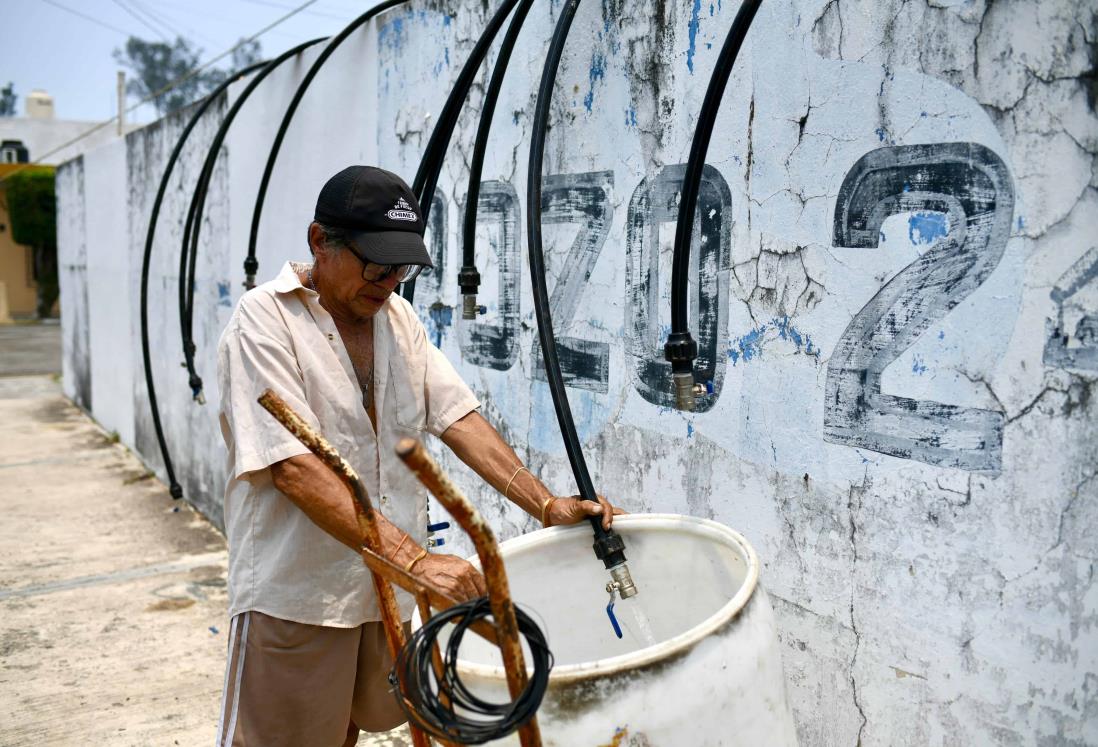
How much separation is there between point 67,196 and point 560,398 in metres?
10.5

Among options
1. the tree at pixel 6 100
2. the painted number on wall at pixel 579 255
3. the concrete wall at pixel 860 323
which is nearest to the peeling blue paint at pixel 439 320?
the concrete wall at pixel 860 323

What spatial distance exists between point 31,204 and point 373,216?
25.3 m

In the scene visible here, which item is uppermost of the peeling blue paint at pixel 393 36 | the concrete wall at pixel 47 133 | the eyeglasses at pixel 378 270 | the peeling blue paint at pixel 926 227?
the concrete wall at pixel 47 133

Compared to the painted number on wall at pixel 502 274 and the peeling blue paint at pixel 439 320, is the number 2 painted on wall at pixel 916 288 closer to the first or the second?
the painted number on wall at pixel 502 274

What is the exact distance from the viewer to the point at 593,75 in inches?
117

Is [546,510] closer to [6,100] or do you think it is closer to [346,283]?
[346,283]

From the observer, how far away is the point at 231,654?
7.51ft

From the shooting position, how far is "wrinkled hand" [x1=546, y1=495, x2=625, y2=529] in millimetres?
2018

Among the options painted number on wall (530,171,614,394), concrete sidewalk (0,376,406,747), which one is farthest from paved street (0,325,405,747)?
painted number on wall (530,171,614,394)

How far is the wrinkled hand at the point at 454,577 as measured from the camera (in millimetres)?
1658

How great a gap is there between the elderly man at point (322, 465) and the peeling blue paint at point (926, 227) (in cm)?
90

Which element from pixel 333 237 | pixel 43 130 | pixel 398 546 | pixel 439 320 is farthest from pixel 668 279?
pixel 43 130

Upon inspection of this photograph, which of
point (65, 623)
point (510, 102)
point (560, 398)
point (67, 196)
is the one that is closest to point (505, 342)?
point (510, 102)

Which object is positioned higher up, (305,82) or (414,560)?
(305,82)
